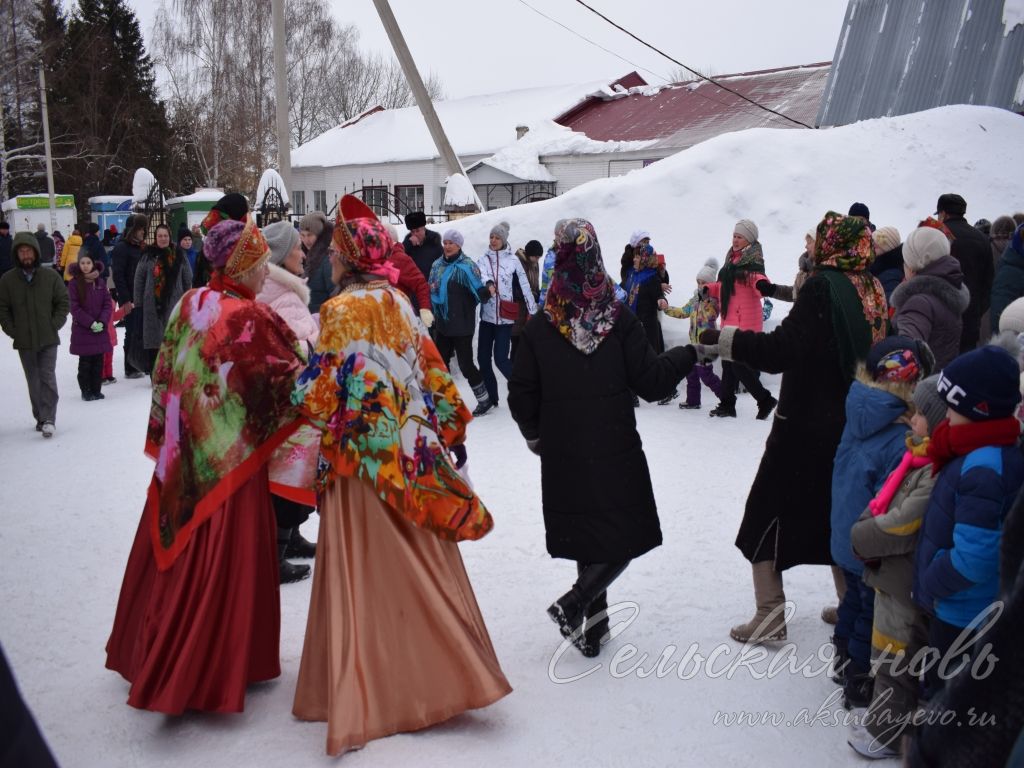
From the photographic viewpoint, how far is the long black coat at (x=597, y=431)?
4.01 m

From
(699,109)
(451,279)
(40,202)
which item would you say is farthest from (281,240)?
(40,202)

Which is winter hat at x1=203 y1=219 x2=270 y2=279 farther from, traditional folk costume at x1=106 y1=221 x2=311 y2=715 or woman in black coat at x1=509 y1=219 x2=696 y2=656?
woman in black coat at x1=509 y1=219 x2=696 y2=656

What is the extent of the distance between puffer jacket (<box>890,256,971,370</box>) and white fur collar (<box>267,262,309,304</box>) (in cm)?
338

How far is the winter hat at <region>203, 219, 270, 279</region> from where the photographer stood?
3.85 m

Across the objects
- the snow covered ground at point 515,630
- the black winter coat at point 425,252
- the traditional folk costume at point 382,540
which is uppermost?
the black winter coat at point 425,252

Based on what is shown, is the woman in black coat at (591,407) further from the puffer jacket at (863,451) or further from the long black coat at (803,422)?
the puffer jacket at (863,451)

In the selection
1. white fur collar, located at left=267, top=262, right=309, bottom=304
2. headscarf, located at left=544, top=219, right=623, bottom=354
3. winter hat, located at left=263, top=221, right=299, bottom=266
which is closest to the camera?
headscarf, located at left=544, top=219, right=623, bottom=354

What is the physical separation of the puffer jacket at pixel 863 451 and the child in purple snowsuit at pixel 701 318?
5436mm

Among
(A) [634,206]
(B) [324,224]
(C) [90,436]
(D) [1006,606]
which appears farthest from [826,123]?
(D) [1006,606]

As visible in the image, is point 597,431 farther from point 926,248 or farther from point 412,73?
point 412,73

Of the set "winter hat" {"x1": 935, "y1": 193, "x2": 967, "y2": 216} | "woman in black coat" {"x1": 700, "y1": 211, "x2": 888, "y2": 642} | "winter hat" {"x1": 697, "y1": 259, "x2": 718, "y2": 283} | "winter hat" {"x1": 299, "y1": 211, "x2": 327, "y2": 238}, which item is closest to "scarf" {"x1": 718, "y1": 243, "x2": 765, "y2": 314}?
"winter hat" {"x1": 697, "y1": 259, "x2": 718, "y2": 283}

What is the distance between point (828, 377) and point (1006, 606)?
268 cm

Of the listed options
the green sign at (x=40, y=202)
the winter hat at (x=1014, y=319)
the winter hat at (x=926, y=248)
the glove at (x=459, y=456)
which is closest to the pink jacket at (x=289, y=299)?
the glove at (x=459, y=456)

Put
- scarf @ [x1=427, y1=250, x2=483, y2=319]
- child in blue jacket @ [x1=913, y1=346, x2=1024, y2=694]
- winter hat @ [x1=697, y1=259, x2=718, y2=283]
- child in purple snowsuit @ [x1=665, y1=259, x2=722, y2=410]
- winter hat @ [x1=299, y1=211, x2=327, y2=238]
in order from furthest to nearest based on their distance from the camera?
winter hat @ [x1=697, y1=259, x2=718, y2=283], scarf @ [x1=427, y1=250, x2=483, y2=319], child in purple snowsuit @ [x1=665, y1=259, x2=722, y2=410], winter hat @ [x1=299, y1=211, x2=327, y2=238], child in blue jacket @ [x1=913, y1=346, x2=1024, y2=694]
